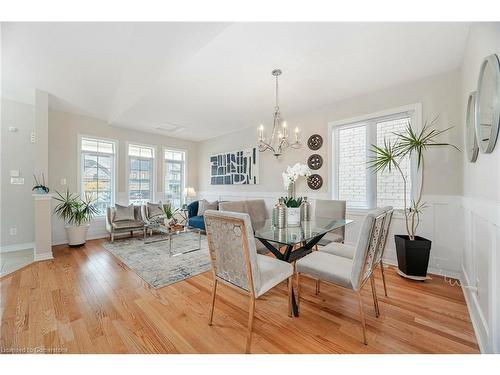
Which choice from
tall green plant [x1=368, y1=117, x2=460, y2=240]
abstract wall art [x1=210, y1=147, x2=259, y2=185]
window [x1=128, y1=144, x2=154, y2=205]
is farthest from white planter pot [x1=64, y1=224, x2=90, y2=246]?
tall green plant [x1=368, y1=117, x2=460, y2=240]

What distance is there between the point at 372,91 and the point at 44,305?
15.4 ft

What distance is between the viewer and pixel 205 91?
121 inches

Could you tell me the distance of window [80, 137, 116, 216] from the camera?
4.38m

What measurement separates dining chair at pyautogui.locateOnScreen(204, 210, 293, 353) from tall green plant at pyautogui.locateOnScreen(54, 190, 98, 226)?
366cm

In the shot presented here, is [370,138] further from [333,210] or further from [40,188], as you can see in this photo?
[40,188]

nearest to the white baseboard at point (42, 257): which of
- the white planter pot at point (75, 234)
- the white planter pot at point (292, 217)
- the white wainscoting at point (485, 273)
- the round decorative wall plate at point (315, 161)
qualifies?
the white planter pot at point (75, 234)

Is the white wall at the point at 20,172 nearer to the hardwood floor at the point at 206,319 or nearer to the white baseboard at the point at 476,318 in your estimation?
the hardwood floor at the point at 206,319

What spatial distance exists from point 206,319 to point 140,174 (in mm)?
4535

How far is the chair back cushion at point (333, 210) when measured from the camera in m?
2.67

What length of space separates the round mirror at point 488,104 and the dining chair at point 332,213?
146 cm

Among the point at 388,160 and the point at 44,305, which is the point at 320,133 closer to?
the point at 388,160

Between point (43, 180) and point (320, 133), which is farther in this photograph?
point (320, 133)

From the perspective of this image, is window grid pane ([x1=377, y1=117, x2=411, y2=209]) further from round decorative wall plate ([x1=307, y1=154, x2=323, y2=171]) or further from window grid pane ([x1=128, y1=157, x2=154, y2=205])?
window grid pane ([x1=128, y1=157, x2=154, y2=205])
